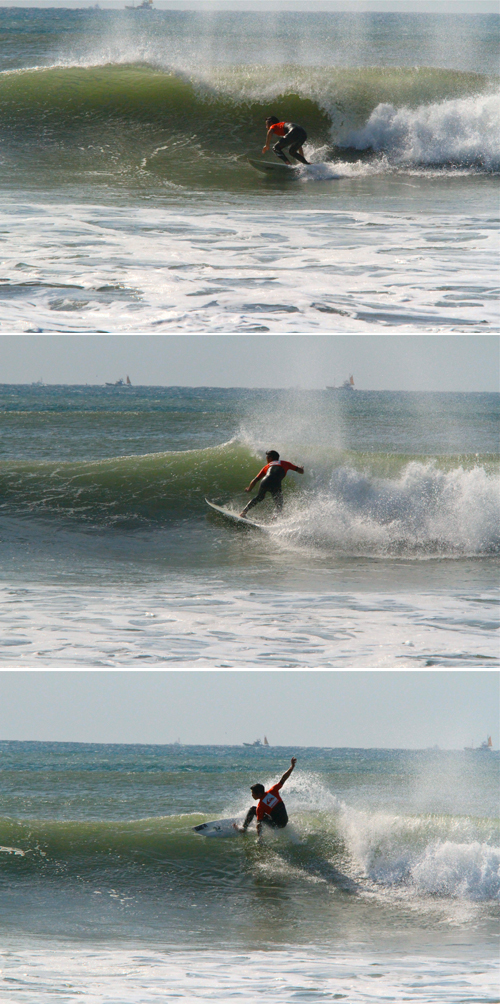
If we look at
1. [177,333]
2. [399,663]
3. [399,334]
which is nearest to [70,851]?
[399,663]

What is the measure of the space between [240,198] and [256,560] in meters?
4.95

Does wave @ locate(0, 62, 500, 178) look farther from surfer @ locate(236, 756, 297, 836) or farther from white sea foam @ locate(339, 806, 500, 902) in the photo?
white sea foam @ locate(339, 806, 500, 902)

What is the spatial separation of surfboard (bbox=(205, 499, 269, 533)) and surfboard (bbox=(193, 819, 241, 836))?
3.23 m

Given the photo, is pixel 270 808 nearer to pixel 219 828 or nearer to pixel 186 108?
pixel 219 828

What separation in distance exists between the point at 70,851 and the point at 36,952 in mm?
2698

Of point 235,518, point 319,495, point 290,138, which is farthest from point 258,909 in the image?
point 290,138

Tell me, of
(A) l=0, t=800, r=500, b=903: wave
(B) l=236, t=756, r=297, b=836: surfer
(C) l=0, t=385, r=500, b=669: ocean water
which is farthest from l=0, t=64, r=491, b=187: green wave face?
(A) l=0, t=800, r=500, b=903: wave

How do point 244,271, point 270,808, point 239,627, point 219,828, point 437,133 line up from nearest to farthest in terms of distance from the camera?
point 239,627, point 244,271, point 270,808, point 219,828, point 437,133

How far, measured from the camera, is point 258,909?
264 inches

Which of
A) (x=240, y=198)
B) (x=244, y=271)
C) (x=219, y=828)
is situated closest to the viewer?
(x=244, y=271)

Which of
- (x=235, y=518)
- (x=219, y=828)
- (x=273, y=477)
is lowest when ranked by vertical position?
(x=219, y=828)

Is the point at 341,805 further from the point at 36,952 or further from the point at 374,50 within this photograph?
the point at 374,50

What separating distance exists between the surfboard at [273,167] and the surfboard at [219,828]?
28.4 feet

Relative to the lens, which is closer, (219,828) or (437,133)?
(219,828)
